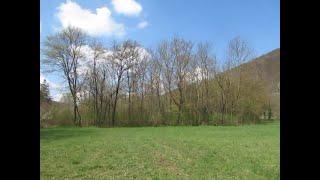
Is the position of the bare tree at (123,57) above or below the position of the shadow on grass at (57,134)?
above

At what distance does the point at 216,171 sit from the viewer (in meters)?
7.77

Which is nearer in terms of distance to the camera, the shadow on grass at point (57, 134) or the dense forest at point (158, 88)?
the shadow on grass at point (57, 134)

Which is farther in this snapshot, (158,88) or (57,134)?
(158,88)

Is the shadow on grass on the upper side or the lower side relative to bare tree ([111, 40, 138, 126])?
lower

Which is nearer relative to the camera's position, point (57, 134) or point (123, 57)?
point (57, 134)

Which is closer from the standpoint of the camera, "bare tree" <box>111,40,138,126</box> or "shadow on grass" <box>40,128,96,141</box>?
"shadow on grass" <box>40,128,96,141</box>

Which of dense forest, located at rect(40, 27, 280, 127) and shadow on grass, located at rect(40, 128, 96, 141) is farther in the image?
dense forest, located at rect(40, 27, 280, 127)

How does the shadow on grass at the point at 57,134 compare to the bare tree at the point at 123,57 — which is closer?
the shadow on grass at the point at 57,134

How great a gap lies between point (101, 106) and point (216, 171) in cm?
2281
